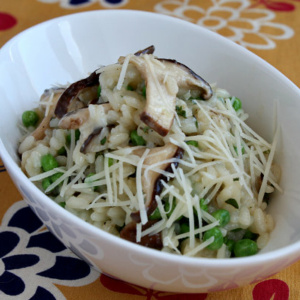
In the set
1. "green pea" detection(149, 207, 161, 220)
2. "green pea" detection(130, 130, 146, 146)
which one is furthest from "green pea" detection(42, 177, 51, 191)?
"green pea" detection(149, 207, 161, 220)

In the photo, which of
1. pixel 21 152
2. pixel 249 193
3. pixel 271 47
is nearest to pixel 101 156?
pixel 21 152

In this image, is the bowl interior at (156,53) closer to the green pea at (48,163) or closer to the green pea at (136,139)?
the green pea at (48,163)

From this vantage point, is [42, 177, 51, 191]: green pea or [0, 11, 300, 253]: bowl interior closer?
[42, 177, 51, 191]: green pea

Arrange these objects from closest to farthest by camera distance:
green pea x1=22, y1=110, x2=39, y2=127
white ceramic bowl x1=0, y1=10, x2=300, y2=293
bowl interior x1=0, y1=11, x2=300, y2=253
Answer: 1. white ceramic bowl x1=0, y1=10, x2=300, y2=293
2. bowl interior x1=0, y1=11, x2=300, y2=253
3. green pea x1=22, y1=110, x2=39, y2=127

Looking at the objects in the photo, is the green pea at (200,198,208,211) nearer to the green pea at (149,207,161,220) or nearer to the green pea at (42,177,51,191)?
the green pea at (149,207,161,220)

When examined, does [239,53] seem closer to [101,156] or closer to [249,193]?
[249,193]

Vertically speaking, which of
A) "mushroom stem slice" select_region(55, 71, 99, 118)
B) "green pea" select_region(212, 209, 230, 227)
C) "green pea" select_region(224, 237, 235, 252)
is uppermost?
"mushroom stem slice" select_region(55, 71, 99, 118)

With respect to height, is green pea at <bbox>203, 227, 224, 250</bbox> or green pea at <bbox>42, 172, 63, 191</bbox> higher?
green pea at <bbox>42, 172, 63, 191</bbox>

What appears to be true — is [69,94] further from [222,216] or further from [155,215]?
[222,216]
